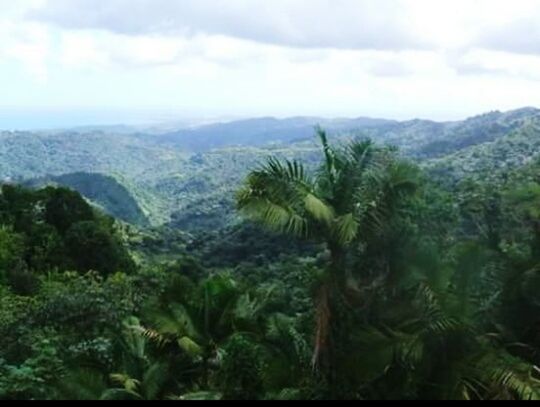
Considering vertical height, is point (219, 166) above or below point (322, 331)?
below

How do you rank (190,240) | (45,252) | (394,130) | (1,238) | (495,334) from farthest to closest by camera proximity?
(394,130) → (190,240) → (45,252) → (1,238) → (495,334)

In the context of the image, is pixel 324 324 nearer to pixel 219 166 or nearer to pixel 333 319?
pixel 333 319

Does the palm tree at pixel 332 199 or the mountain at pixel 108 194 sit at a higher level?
the palm tree at pixel 332 199

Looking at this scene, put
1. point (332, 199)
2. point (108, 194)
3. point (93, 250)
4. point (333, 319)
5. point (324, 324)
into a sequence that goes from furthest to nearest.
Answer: point (108, 194)
point (93, 250)
point (332, 199)
point (333, 319)
point (324, 324)

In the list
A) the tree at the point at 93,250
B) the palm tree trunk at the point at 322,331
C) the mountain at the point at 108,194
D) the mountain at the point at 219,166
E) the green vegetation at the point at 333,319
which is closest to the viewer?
the green vegetation at the point at 333,319

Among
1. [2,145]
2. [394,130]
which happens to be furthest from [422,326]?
[2,145]

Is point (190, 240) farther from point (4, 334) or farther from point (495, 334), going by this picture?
point (495, 334)

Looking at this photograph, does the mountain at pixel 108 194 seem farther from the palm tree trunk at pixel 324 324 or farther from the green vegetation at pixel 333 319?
the palm tree trunk at pixel 324 324

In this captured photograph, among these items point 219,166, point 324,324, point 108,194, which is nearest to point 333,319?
point 324,324

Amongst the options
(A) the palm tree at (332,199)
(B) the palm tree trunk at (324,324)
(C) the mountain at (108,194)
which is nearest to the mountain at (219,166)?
(C) the mountain at (108,194)
